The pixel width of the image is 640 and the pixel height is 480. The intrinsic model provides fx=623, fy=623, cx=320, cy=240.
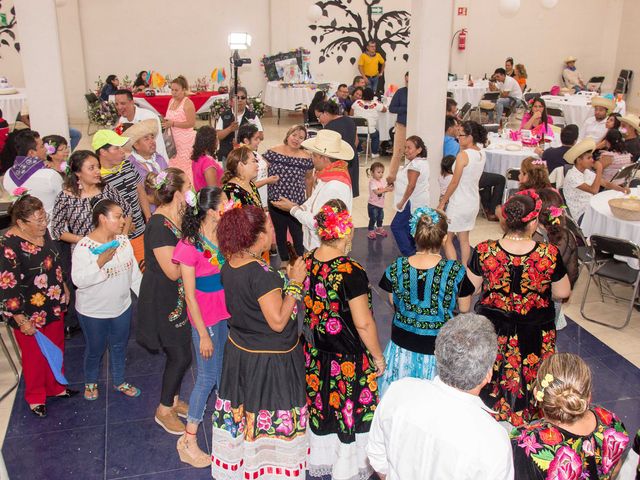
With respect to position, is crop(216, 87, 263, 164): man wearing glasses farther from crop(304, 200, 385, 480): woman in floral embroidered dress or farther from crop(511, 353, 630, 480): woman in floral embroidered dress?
crop(511, 353, 630, 480): woman in floral embroidered dress

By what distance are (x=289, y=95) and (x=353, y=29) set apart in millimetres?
3142

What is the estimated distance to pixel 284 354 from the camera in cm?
293

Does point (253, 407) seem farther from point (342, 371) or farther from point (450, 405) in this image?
point (450, 405)

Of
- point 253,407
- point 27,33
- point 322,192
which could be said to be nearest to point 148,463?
point 253,407

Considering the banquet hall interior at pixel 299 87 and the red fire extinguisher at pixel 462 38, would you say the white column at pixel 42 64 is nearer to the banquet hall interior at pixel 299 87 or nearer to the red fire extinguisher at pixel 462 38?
the banquet hall interior at pixel 299 87

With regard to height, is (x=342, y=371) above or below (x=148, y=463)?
above

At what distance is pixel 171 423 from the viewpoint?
147 inches

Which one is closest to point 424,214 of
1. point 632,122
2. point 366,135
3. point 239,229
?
point 239,229

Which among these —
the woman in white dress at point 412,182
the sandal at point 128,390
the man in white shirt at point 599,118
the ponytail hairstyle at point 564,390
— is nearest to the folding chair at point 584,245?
the woman in white dress at point 412,182

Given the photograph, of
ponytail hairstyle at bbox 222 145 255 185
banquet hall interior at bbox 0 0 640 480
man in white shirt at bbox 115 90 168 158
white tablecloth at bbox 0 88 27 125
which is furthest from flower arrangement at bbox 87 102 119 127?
ponytail hairstyle at bbox 222 145 255 185

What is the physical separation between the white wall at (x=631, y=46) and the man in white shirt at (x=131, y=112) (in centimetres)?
1391

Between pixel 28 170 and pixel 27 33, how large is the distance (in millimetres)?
2152

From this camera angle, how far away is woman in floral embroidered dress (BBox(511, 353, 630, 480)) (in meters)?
1.99

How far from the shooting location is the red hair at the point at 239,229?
2777 millimetres
